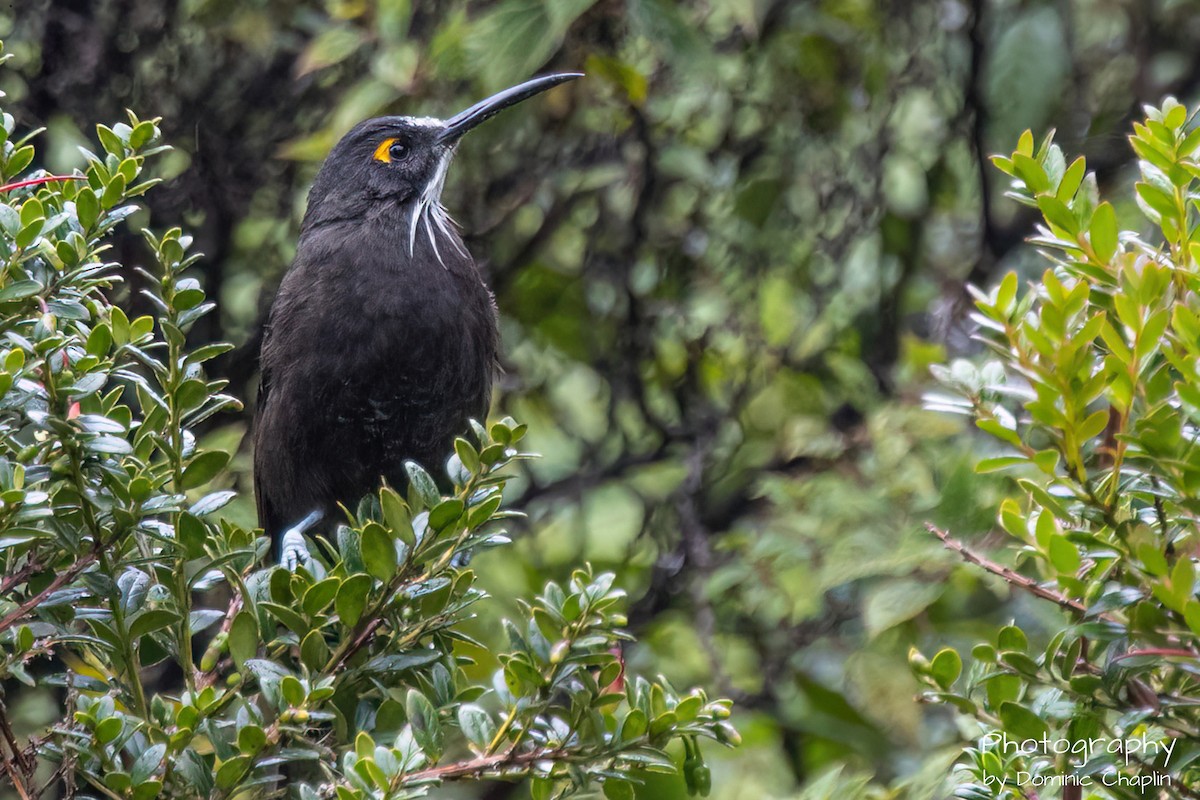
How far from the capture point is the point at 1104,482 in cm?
175

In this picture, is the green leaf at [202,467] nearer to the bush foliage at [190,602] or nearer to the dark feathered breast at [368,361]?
the bush foliage at [190,602]

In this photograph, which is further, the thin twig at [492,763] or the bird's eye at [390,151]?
the bird's eye at [390,151]

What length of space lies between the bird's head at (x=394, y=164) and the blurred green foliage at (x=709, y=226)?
12cm

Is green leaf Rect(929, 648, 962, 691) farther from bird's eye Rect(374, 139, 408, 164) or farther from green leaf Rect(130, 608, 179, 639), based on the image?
bird's eye Rect(374, 139, 408, 164)

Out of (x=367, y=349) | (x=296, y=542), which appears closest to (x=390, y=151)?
(x=367, y=349)

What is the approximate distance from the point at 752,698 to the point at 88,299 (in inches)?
116

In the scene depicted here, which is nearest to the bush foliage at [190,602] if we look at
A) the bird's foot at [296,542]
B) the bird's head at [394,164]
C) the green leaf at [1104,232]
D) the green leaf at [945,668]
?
the green leaf at [945,668]

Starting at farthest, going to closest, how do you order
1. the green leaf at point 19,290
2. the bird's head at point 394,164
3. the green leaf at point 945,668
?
the bird's head at point 394,164 → the green leaf at point 945,668 → the green leaf at point 19,290

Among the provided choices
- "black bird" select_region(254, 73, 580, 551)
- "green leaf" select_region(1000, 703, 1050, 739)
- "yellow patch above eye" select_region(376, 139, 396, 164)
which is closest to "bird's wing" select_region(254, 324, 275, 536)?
"black bird" select_region(254, 73, 580, 551)

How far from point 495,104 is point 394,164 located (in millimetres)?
366

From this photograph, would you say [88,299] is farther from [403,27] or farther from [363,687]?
[403,27]

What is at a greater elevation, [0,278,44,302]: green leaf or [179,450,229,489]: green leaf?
[0,278,44,302]: green leaf

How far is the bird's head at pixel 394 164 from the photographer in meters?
4.00

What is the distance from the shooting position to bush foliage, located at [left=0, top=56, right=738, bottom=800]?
191cm
